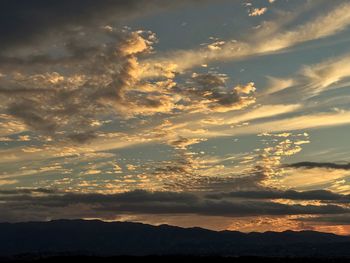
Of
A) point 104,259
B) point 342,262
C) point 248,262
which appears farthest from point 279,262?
point 104,259

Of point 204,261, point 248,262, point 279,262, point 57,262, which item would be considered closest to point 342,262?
point 279,262

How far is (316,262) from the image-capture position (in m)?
188

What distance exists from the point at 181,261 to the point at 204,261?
822cm

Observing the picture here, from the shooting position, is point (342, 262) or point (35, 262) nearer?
point (35, 262)

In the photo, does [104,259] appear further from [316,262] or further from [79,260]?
[316,262]

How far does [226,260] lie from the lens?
188m

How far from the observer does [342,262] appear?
629 ft

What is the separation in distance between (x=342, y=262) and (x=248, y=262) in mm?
36297

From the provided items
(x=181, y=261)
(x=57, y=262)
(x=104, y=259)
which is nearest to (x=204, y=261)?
(x=181, y=261)

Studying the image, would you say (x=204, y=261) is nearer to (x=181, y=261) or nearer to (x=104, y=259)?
(x=181, y=261)

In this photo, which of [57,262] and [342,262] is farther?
[342,262]

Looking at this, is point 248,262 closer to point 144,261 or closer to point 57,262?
point 144,261

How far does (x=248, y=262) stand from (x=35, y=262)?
73748mm

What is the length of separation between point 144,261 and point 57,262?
29569 mm
